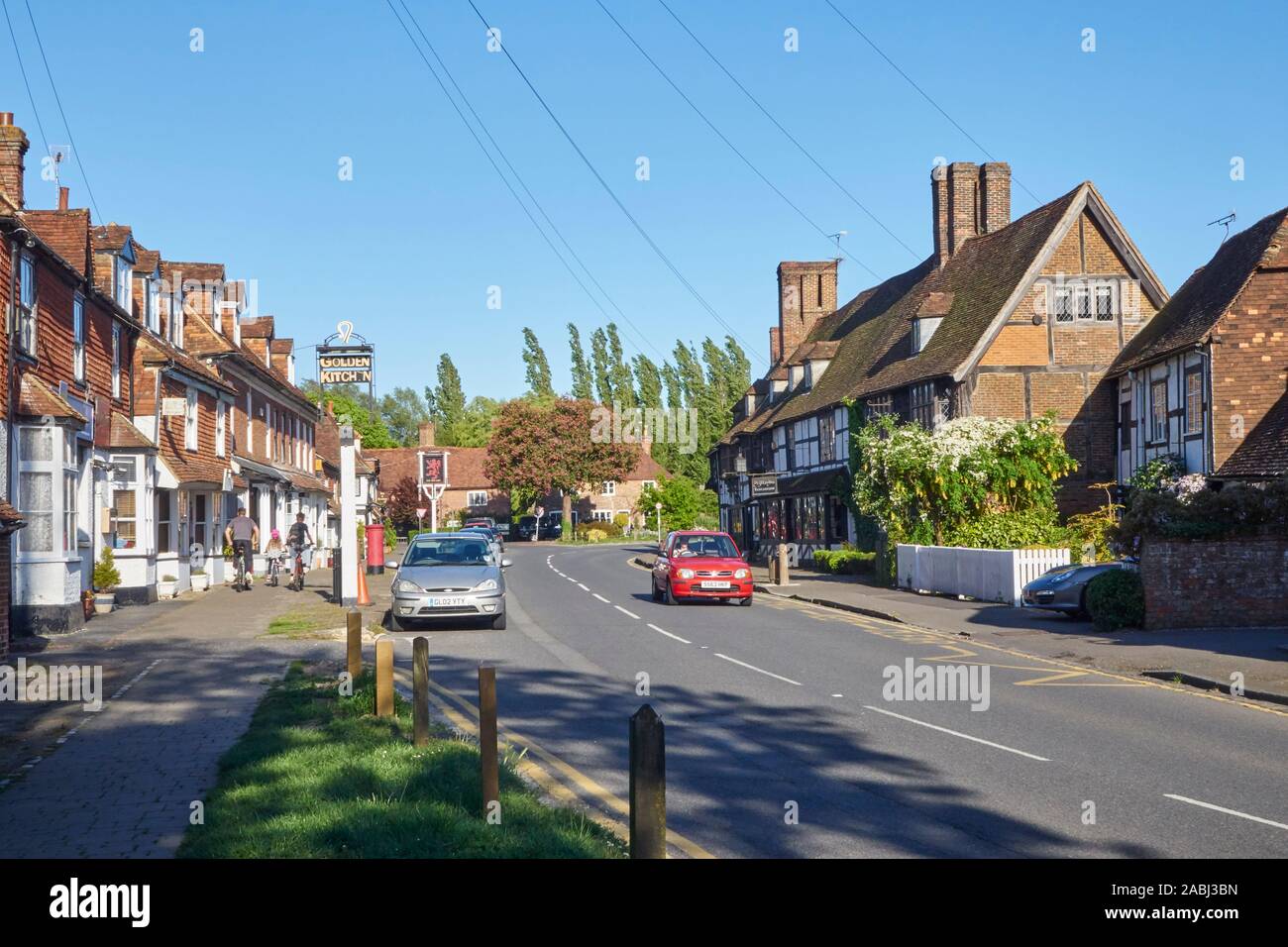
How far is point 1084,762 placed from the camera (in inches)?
378

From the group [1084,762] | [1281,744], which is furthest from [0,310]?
[1281,744]

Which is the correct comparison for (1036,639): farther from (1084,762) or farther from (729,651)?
(1084,762)

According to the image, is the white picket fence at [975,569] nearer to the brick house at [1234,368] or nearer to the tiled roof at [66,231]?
the brick house at [1234,368]

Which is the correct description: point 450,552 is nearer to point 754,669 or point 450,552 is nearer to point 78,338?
point 754,669

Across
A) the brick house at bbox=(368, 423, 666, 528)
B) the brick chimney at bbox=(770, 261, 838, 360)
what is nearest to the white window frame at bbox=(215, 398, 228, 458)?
the brick chimney at bbox=(770, 261, 838, 360)

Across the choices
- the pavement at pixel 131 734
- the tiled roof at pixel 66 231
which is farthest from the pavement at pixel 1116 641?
the tiled roof at pixel 66 231

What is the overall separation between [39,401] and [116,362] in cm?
645

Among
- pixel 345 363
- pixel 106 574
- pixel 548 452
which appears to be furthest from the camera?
pixel 548 452

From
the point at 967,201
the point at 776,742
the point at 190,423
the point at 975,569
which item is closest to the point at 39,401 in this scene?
the point at 190,423

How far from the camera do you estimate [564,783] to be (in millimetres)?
8922

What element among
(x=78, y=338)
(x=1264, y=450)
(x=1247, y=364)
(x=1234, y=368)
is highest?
(x=78, y=338)

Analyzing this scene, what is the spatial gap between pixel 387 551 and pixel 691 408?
4773cm

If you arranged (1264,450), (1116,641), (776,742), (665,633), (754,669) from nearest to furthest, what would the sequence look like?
(776,742) < (754,669) < (1116,641) < (665,633) < (1264,450)

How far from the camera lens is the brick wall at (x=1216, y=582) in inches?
756
